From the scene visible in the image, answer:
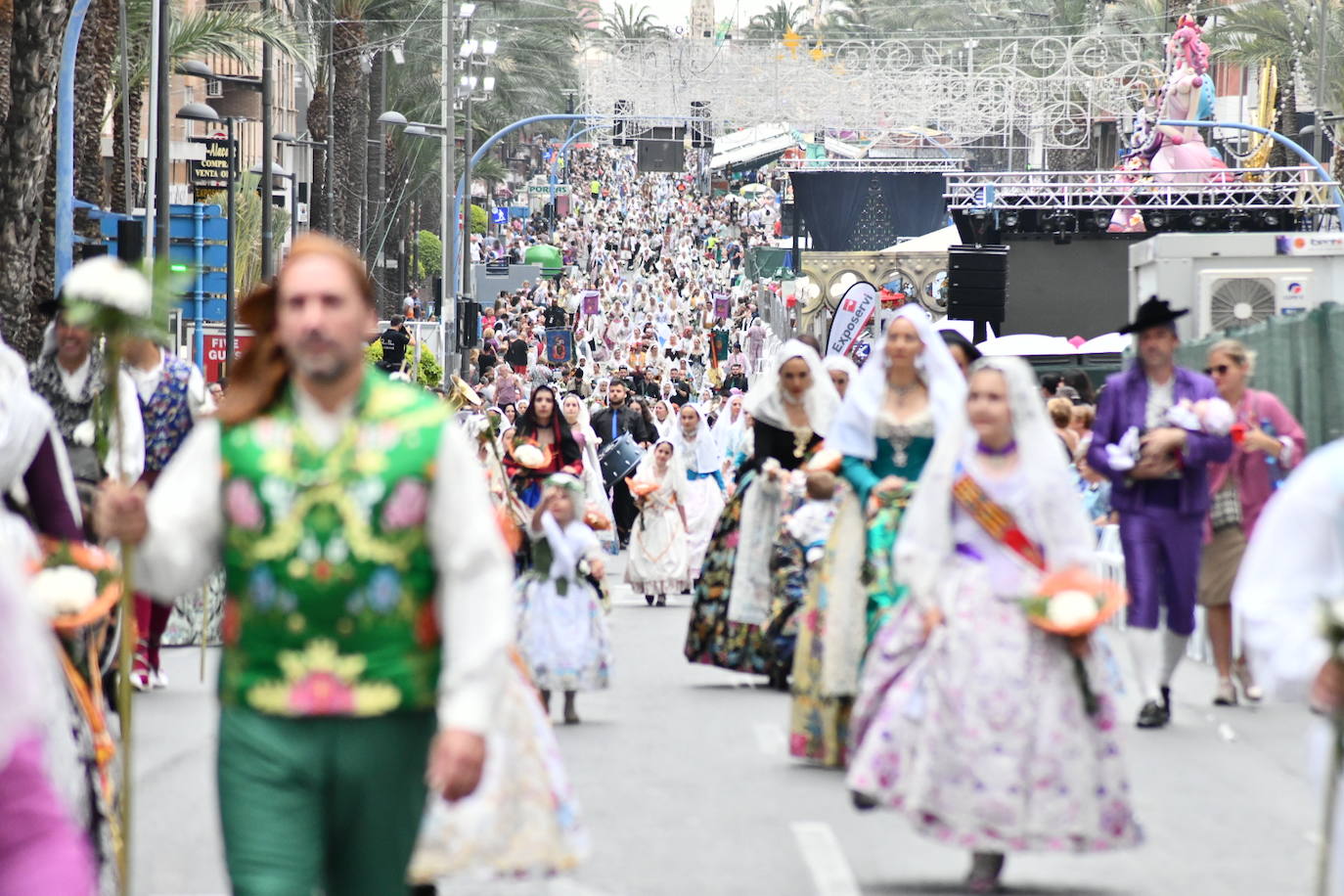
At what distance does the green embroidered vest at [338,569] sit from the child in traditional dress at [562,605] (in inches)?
296

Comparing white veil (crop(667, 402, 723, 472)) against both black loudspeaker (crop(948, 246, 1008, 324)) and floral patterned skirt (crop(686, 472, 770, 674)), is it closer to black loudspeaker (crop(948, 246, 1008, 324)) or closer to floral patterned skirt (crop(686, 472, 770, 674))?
black loudspeaker (crop(948, 246, 1008, 324))

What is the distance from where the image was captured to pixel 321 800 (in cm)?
472

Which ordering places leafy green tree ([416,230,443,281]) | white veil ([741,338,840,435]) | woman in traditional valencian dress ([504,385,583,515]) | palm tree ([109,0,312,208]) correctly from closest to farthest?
white veil ([741,338,840,435]) < woman in traditional valencian dress ([504,385,583,515]) < palm tree ([109,0,312,208]) < leafy green tree ([416,230,443,281])

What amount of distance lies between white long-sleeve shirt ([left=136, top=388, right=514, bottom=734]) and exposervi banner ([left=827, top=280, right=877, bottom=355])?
25.1 metres

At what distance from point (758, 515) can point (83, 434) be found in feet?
11.7

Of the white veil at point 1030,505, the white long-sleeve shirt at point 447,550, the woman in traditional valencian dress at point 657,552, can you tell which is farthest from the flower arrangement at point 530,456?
the white long-sleeve shirt at point 447,550

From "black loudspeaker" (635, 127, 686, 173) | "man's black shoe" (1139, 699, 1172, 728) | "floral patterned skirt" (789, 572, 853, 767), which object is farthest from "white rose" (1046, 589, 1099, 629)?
"black loudspeaker" (635, 127, 686, 173)

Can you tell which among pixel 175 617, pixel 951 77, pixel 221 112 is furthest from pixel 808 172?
pixel 175 617

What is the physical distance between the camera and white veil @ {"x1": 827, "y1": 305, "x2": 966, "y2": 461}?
31.4 feet

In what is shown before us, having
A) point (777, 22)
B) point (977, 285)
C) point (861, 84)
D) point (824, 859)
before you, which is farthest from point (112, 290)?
point (777, 22)

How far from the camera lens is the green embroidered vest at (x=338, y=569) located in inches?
185

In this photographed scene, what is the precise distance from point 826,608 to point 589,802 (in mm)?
1258

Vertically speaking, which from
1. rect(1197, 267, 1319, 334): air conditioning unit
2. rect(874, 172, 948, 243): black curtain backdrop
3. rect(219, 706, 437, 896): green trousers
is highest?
rect(874, 172, 948, 243): black curtain backdrop

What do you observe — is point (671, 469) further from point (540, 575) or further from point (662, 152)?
point (662, 152)
